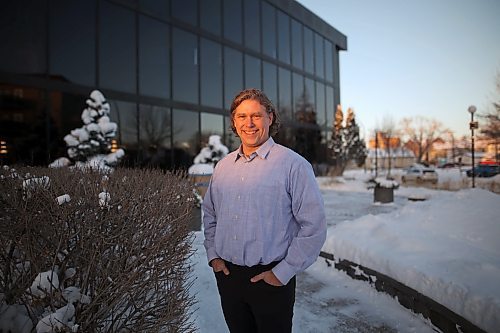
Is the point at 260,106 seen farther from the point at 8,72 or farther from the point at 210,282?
the point at 8,72

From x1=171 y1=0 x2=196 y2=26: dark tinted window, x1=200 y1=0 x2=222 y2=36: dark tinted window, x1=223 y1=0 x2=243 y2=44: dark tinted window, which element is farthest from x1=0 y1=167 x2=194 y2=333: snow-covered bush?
x1=223 y1=0 x2=243 y2=44: dark tinted window

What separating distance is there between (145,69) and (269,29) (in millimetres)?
9771

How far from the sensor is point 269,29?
19609 mm

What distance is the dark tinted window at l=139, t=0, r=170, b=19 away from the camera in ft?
41.1

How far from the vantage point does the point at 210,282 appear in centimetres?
435

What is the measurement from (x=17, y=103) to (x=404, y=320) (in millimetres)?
10296

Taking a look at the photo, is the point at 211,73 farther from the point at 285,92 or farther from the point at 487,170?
the point at 487,170

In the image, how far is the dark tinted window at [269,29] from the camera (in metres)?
19.2

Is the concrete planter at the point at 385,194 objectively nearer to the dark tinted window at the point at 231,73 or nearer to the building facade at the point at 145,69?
the building facade at the point at 145,69

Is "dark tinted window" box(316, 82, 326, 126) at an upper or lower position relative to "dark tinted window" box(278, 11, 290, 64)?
lower

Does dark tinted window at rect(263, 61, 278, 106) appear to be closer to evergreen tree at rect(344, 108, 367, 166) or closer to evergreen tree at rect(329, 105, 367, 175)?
evergreen tree at rect(329, 105, 367, 175)

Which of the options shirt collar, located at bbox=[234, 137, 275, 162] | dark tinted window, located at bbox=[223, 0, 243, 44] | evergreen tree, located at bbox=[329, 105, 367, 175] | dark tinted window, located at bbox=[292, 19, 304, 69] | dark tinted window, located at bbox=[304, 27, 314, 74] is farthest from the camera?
evergreen tree, located at bbox=[329, 105, 367, 175]

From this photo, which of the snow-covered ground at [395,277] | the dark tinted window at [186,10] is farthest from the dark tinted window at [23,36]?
the snow-covered ground at [395,277]

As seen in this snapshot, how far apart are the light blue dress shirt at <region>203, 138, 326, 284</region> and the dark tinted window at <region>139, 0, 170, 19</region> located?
1267 centimetres
